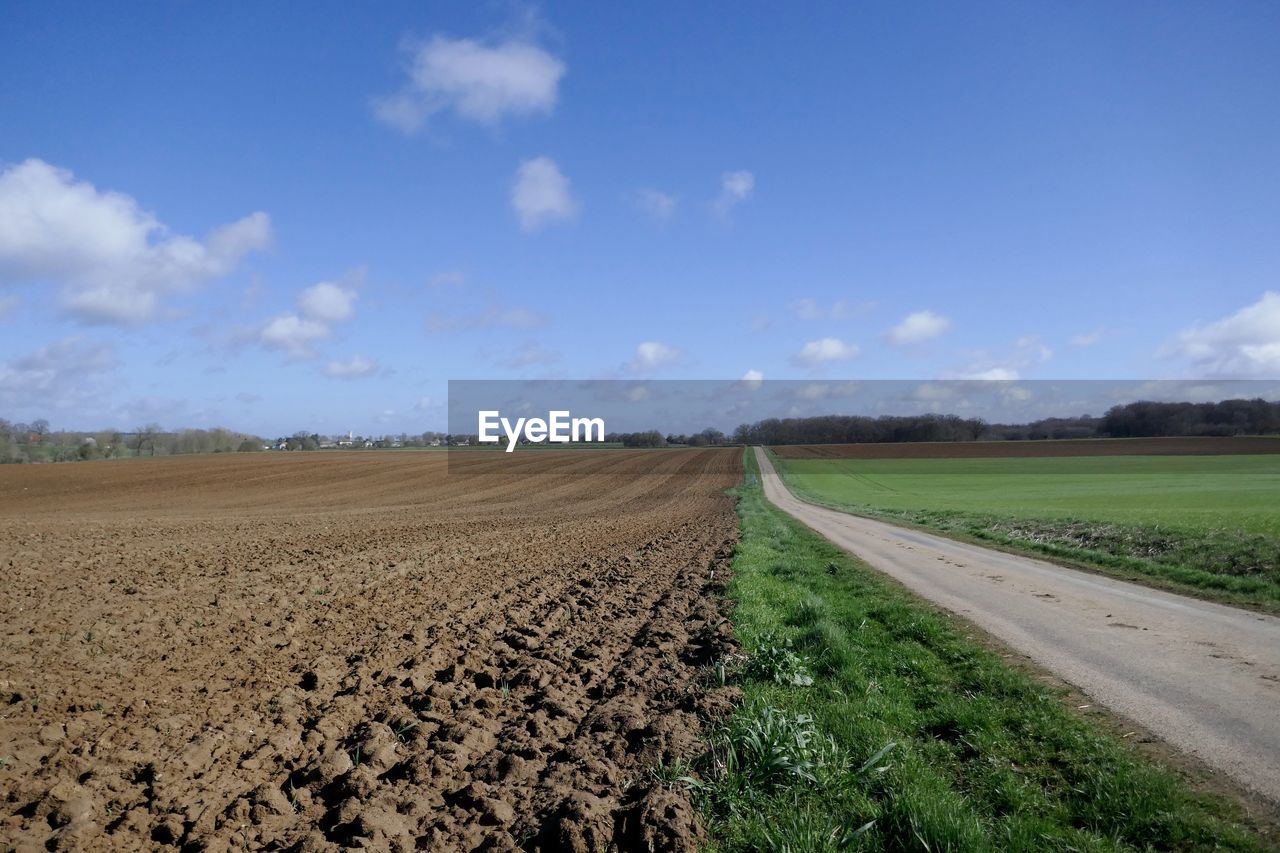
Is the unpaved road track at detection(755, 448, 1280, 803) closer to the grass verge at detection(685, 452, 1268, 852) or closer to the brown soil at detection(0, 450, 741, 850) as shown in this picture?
the grass verge at detection(685, 452, 1268, 852)

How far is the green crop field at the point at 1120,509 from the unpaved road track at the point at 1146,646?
7.38 ft

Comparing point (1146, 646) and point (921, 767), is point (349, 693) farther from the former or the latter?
point (1146, 646)

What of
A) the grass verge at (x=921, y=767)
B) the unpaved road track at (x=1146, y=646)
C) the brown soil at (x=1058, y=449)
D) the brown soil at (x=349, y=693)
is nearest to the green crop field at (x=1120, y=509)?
the unpaved road track at (x=1146, y=646)

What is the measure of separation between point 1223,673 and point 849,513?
104 feet

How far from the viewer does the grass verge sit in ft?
15.1

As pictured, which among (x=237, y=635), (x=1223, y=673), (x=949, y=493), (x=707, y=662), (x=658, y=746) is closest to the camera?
(x=658, y=746)

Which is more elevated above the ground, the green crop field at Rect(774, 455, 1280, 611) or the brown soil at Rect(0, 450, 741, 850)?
the brown soil at Rect(0, 450, 741, 850)

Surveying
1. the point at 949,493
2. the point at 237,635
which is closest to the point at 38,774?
the point at 237,635

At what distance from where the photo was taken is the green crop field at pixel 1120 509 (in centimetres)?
1592

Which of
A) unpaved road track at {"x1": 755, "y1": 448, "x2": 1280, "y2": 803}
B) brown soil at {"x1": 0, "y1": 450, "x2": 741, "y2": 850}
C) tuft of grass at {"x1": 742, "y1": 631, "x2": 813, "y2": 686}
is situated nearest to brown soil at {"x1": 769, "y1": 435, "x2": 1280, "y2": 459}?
unpaved road track at {"x1": 755, "y1": 448, "x2": 1280, "y2": 803}

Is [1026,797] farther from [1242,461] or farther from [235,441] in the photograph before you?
[235,441]

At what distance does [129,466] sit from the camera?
59.9 meters

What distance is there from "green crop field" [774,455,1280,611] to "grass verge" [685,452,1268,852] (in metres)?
8.97

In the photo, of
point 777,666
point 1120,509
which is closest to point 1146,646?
point 777,666
